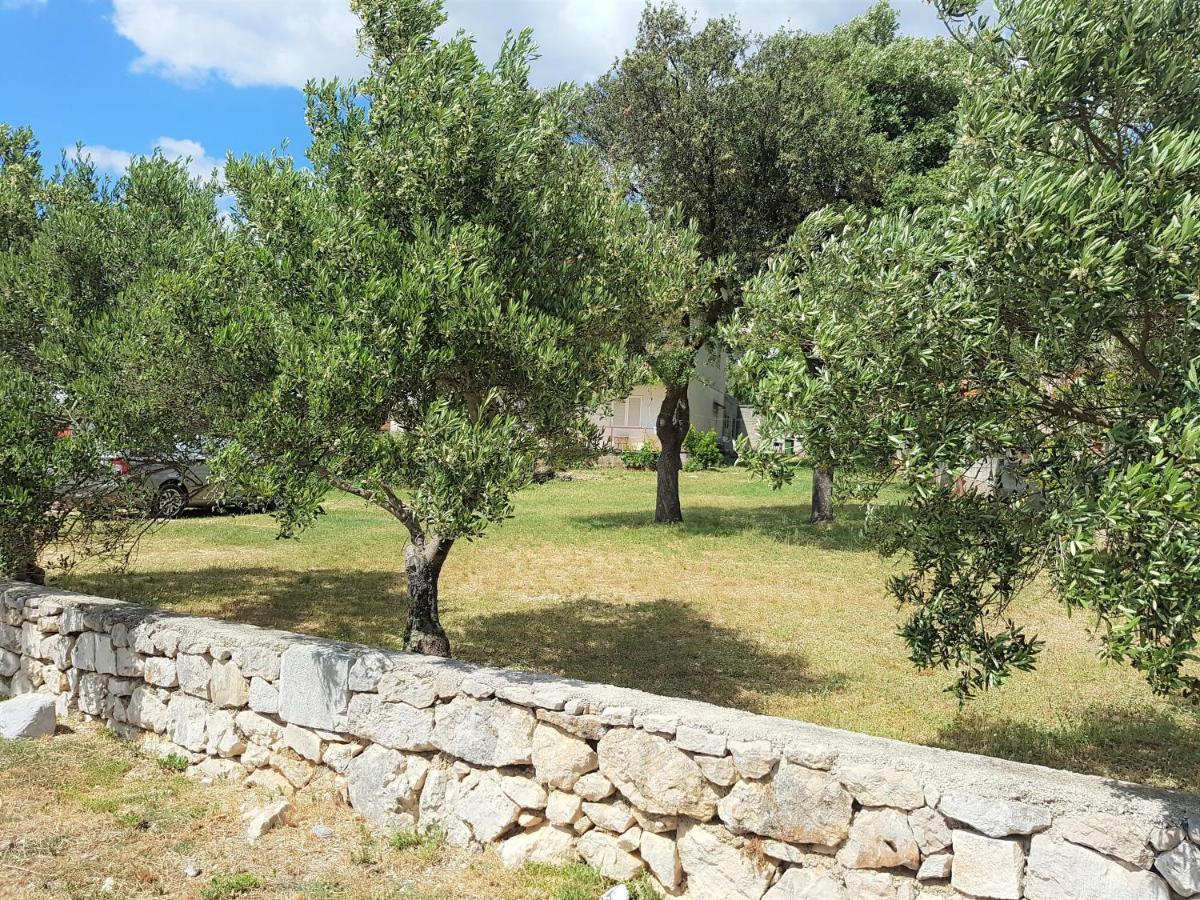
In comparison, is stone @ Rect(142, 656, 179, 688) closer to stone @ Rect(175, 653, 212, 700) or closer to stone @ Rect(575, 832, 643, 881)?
stone @ Rect(175, 653, 212, 700)

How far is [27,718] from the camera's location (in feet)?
24.7

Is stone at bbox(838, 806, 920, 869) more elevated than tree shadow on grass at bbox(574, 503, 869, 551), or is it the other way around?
stone at bbox(838, 806, 920, 869)

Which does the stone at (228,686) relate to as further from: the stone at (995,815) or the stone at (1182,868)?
the stone at (1182,868)

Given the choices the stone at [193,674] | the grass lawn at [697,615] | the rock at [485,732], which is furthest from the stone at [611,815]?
the stone at [193,674]

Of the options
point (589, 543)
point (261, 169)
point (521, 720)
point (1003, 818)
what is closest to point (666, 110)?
point (589, 543)

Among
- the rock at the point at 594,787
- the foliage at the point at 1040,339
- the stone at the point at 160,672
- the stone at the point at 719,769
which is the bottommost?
the rock at the point at 594,787

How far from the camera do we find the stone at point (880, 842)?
4.32m

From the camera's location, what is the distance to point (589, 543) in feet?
57.4

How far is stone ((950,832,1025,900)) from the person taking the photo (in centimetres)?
405

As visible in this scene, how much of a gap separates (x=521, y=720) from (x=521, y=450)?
255 cm

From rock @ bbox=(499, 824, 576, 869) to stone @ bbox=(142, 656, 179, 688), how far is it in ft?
11.3

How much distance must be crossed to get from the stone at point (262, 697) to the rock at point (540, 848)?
220 centimetres

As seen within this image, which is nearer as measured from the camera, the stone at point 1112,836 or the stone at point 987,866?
the stone at point 1112,836

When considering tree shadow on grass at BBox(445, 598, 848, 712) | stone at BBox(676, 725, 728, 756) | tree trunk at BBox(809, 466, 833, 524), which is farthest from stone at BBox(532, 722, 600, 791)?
tree trunk at BBox(809, 466, 833, 524)
